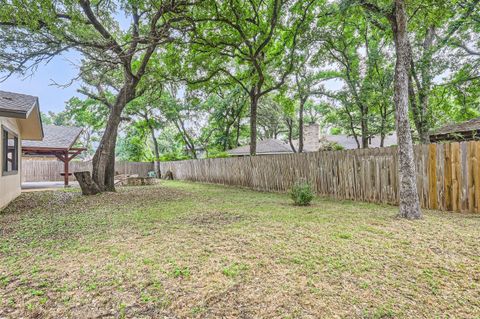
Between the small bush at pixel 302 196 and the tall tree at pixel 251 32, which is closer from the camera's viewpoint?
the small bush at pixel 302 196

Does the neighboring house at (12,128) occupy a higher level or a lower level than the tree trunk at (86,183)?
higher

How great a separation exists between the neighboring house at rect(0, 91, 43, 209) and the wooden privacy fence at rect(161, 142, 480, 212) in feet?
25.2

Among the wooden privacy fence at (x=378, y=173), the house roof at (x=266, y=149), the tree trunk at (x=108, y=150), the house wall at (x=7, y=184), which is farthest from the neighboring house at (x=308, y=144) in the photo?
the house wall at (x=7, y=184)

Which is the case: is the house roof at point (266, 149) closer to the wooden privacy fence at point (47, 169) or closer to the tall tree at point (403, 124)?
the wooden privacy fence at point (47, 169)

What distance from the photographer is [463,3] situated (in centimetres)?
770

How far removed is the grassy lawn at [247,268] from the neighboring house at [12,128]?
259cm

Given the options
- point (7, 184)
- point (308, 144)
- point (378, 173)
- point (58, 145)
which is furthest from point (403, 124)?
point (308, 144)

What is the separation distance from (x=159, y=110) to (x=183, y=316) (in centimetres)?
1931

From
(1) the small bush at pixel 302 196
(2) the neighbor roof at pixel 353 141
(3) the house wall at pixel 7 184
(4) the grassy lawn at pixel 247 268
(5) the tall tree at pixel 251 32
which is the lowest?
(4) the grassy lawn at pixel 247 268

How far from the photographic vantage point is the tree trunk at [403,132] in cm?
455

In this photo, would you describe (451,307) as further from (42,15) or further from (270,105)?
(270,105)

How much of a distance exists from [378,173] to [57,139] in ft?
54.0

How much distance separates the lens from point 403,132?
468 cm

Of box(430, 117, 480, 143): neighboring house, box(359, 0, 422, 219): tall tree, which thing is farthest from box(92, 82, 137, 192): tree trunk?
box(430, 117, 480, 143): neighboring house
